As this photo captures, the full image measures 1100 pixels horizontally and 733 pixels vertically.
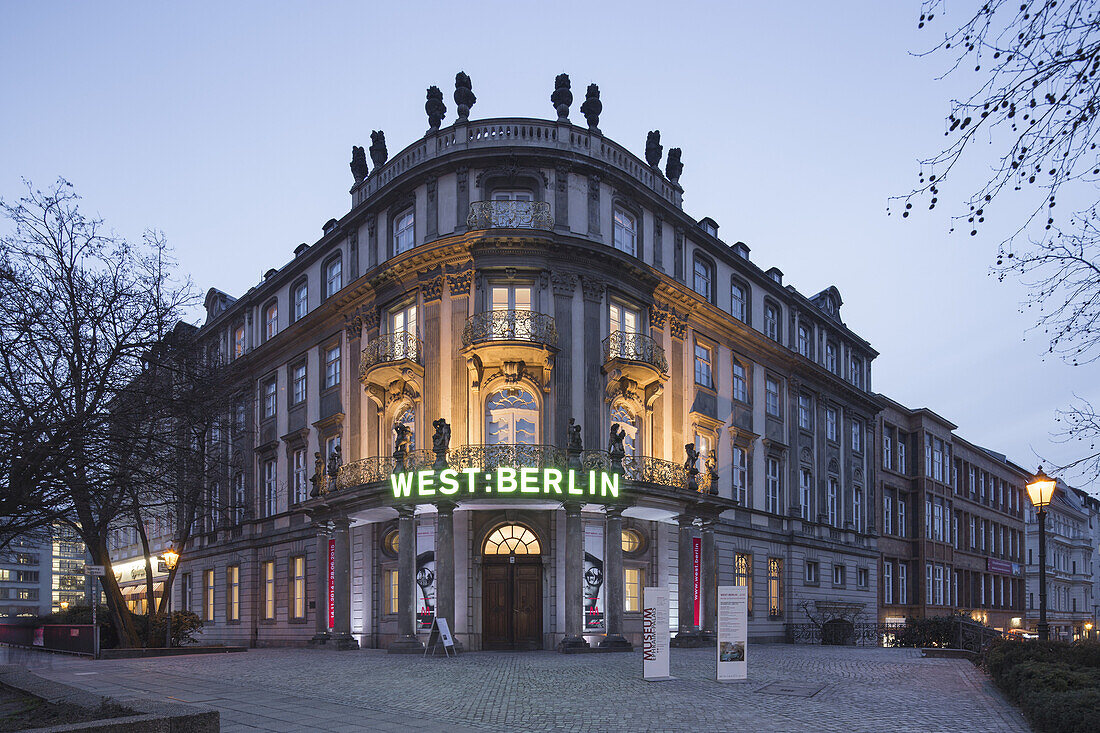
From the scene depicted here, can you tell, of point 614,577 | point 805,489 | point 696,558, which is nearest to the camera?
point 614,577

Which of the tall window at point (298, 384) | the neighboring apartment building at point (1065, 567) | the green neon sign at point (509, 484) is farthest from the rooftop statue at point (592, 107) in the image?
the neighboring apartment building at point (1065, 567)

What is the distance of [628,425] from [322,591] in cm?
1220

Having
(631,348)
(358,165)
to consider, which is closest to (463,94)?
(358,165)

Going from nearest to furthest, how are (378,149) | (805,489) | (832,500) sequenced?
(378,149)
(805,489)
(832,500)

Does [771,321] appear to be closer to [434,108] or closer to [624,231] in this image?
[624,231]

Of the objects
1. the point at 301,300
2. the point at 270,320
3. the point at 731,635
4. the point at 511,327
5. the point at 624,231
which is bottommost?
the point at 731,635

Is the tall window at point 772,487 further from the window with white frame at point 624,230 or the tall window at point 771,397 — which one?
the window with white frame at point 624,230

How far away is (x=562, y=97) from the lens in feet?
104

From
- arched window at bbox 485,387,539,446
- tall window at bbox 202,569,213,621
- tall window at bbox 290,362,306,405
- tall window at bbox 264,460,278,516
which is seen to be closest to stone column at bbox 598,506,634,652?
arched window at bbox 485,387,539,446

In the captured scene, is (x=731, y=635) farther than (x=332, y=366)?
No

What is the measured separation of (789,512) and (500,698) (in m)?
28.2

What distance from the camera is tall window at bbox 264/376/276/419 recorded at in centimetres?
4165

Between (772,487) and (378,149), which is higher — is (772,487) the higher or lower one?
the lower one

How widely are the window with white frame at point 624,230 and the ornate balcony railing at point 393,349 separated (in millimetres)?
7556
